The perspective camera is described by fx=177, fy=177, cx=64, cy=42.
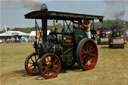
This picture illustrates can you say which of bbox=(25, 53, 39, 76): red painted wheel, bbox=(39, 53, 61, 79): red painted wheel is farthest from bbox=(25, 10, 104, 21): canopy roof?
bbox=(25, 53, 39, 76): red painted wheel

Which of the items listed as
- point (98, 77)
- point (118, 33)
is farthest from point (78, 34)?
point (118, 33)

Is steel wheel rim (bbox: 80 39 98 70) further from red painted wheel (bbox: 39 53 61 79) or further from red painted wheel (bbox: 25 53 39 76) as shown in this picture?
red painted wheel (bbox: 25 53 39 76)

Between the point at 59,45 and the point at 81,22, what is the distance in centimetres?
164

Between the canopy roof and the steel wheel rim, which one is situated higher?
the canopy roof

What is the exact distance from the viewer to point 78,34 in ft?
23.0

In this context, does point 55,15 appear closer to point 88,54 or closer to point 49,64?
point 49,64

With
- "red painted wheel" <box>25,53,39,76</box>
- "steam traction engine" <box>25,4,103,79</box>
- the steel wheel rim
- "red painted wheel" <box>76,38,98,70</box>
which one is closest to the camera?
"steam traction engine" <box>25,4,103,79</box>

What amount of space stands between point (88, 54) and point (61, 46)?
1376 millimetres

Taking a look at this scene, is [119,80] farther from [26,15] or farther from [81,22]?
[26,15]

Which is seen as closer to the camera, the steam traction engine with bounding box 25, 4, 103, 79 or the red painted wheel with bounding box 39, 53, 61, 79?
the red painted wheel with bounding box 39, 53, 61, 79

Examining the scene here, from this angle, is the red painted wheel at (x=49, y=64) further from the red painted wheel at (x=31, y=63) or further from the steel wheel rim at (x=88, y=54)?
the steel wheel rim at (x=88, y=54)

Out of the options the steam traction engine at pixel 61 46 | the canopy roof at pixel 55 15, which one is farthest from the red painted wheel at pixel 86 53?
the canopy roof at pixel 55 15

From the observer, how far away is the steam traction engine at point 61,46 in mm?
6053

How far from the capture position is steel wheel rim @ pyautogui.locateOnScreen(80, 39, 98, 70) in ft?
23.1
